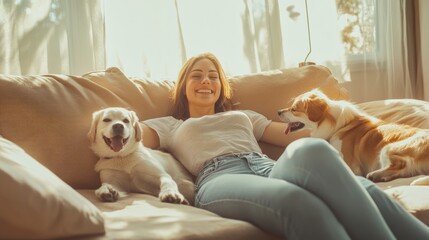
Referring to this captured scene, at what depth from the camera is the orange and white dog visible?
2.05 meters

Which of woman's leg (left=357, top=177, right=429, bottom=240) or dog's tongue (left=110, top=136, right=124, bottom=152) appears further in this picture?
dog's tongue (left=110, top=136, right=124, bottom=152)

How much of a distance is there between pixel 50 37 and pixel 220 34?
3.36 feet

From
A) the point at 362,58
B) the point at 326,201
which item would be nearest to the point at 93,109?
the point at 326,201

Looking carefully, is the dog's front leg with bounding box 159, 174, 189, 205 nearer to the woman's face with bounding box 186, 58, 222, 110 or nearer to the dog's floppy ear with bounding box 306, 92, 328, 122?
the woman's face with bounding box 186, 58, 222, 110

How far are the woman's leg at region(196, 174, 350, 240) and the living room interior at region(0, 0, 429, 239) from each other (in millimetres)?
58

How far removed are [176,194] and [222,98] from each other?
0.76m

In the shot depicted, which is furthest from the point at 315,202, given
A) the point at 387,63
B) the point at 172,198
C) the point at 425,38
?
the point at 425,38

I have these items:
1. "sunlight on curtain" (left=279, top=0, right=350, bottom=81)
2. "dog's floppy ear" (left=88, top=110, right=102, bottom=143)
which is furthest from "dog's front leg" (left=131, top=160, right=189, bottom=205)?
"sunlight on curtain" (left=279, top=0, right=350, bottom=81)

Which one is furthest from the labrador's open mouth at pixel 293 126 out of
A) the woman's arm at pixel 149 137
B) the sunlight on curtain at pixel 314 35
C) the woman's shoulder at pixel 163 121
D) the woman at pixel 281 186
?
the sunlight on curtain at pixel 314 35

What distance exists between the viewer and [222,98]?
243 cm

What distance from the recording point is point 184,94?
7.84ft

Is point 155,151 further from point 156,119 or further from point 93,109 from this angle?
point 93,109

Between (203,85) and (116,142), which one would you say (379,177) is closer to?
(203,85)

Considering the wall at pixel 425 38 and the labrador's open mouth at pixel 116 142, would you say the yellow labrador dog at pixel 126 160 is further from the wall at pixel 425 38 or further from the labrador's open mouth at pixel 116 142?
the wall at pixel 425 38
